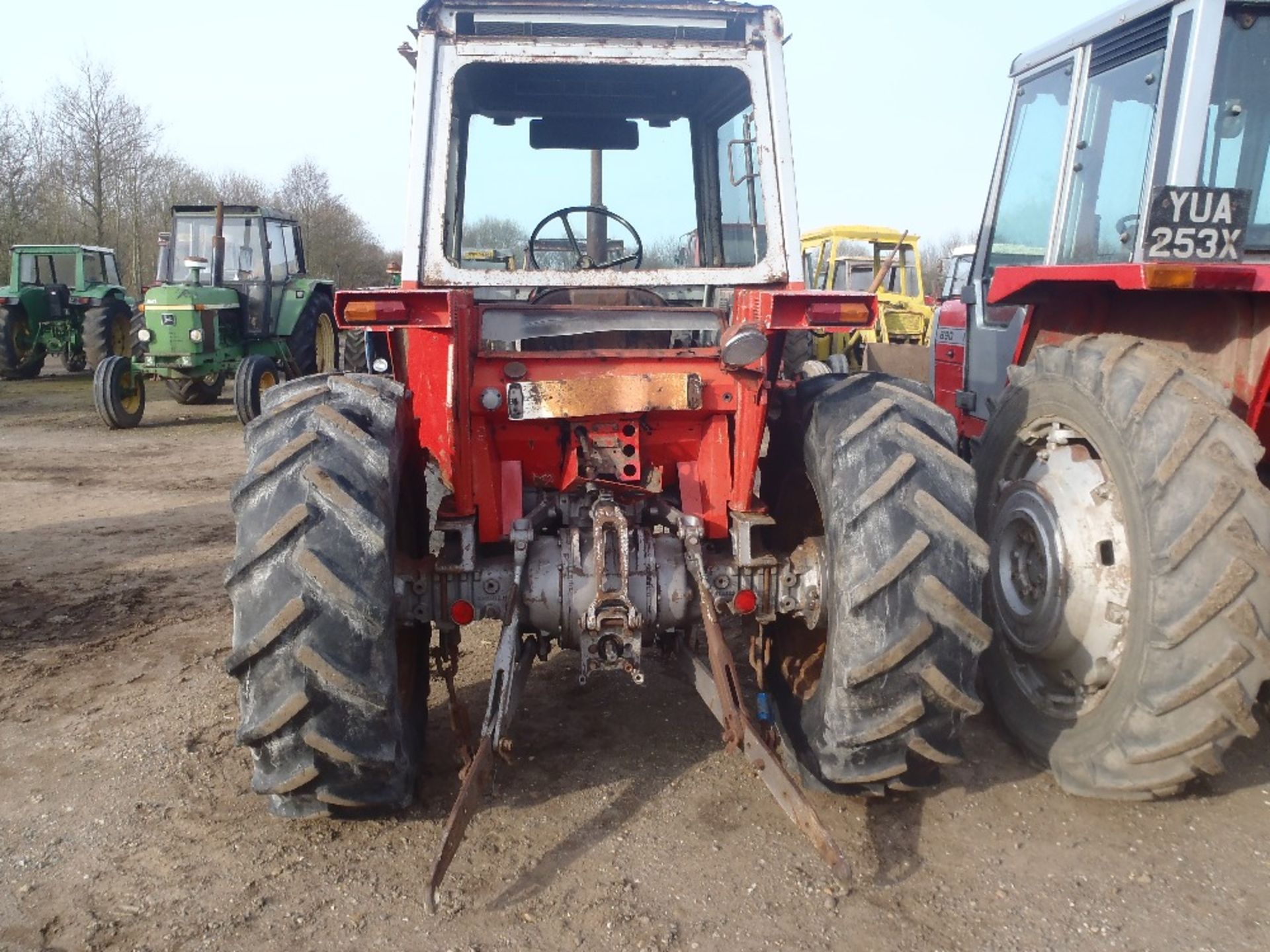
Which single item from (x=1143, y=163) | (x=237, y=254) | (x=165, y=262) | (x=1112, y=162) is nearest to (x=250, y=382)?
(x=237, y=254)

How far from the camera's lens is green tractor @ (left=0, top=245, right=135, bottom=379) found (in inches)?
657

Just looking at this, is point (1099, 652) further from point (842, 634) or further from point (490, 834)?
point (490, 834)

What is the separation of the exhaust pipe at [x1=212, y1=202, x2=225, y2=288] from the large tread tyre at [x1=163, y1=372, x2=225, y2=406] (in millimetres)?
1321

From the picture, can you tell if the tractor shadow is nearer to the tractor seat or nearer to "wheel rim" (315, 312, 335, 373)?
"wheel rim" (315, 312, 335, 373)

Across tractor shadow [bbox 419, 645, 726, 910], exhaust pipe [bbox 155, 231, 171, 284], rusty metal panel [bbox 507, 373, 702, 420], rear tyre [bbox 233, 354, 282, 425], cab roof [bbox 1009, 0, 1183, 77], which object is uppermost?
cab roof [bbox 1009, 0, 1183, 77]

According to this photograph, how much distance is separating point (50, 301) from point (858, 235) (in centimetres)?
1371

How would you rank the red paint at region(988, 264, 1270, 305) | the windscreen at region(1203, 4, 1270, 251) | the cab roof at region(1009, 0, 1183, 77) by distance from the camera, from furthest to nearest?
the cab roof at region(1009, 0, 1183, 77)
the windscreen at region(1203, 4, 1270, 251)
the red paint at region(988, 264, 1270, 305)

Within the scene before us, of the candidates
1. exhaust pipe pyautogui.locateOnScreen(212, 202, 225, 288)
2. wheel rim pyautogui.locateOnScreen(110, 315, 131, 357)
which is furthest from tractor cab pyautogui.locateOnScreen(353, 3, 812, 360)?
wheel rim pyautogui.locateOnScreen(110, 315, 131, 357)

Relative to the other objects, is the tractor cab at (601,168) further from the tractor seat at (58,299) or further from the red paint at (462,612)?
the tractor seat at (58,299)

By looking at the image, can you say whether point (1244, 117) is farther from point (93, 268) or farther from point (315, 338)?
point (93, 268)

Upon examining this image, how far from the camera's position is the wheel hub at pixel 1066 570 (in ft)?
10.2

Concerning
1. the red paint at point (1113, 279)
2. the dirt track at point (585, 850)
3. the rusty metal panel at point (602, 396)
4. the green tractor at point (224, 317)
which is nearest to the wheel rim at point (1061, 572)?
the dirt track at point (585, 850)

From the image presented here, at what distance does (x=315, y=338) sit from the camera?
13.3 meters

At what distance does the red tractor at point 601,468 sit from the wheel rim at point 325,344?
1053 centimetres
